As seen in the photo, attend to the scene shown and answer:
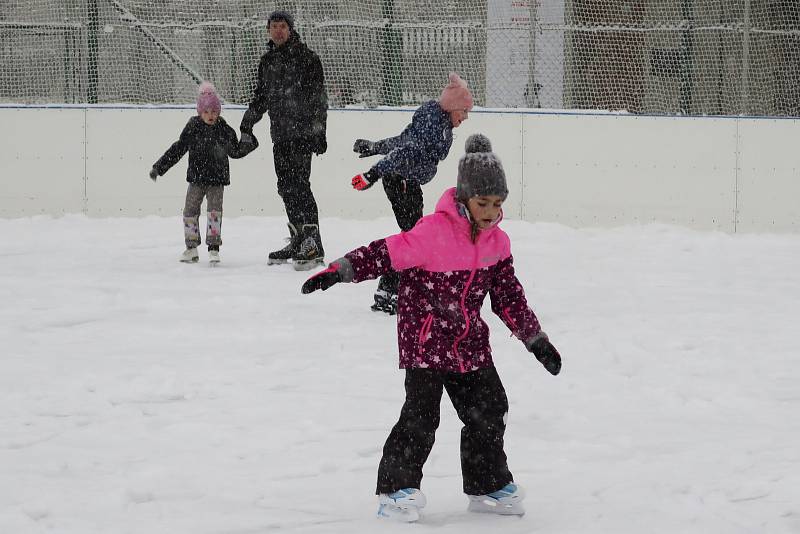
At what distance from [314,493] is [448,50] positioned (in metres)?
8.59

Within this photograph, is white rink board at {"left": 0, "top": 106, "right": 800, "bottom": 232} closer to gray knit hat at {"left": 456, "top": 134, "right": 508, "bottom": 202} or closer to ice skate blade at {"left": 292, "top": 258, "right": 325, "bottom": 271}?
ice skate blade at {"left": 292, "top": 258, "right": 325, "bottom": 271}

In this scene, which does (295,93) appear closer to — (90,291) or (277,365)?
(90,291)

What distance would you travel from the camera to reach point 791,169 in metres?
10.9

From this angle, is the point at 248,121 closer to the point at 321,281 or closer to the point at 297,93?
the point at 297,93

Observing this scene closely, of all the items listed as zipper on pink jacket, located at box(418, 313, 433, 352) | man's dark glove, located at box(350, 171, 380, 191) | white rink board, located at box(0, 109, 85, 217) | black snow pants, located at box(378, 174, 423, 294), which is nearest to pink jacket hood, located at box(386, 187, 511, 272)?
zipper on pink jacket, located at box(418, 313, 433, 352)

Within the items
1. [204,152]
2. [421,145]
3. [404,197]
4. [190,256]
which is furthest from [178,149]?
[421,145]

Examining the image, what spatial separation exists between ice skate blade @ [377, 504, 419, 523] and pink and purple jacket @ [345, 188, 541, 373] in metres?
0.39

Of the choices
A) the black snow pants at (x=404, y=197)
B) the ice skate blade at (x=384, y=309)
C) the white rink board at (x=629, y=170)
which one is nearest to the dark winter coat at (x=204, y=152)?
the ice skate blade at (x=384, y=309)

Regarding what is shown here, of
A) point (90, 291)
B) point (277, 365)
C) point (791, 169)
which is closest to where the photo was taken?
point (277, 365)

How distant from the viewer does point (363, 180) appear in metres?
5.90

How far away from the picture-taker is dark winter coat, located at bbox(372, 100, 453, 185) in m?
6.26

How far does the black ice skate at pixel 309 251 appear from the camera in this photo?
8.21 meters

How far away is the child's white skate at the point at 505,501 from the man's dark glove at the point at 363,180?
8.45 ft

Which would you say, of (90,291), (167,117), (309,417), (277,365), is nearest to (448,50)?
(167,117)
